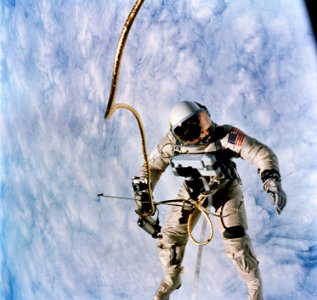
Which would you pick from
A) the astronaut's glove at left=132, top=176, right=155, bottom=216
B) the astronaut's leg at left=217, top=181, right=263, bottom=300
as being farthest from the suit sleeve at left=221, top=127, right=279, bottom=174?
the astronaut's glove at left=132, top=176, right=155, bottom=216

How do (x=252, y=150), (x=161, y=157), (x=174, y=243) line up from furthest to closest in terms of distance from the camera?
(x=161, y=157) → (x=174, y=243) → (x=252, y=150)

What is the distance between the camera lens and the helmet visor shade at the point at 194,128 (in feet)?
10.3

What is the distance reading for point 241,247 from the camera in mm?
3199

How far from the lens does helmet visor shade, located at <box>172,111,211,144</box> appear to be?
3140 mm

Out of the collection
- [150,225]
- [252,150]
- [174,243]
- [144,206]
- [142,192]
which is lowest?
[174,243]

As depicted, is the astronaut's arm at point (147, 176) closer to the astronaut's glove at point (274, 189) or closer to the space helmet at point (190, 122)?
the space helmet at point (190, 122)

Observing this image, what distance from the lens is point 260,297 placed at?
3.23 m

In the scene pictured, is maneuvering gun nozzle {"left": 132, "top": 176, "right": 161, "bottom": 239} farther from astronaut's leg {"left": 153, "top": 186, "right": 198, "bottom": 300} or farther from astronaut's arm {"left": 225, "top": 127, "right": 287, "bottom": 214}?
astronaut's arm {"left": 225, "top": 127, "right": 287, "bottom": 214}

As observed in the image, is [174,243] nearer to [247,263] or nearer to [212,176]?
[247,263]

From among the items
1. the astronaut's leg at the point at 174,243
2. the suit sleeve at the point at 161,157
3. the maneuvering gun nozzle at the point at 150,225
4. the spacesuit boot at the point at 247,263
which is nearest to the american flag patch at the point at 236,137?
the suit sleeve at the point at 161,157

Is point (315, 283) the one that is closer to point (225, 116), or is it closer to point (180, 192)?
point (225, 116)

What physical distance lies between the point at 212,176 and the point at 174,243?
0.92m

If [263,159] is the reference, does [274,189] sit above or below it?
below

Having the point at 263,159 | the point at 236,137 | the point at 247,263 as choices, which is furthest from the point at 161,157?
the point at 247,263
